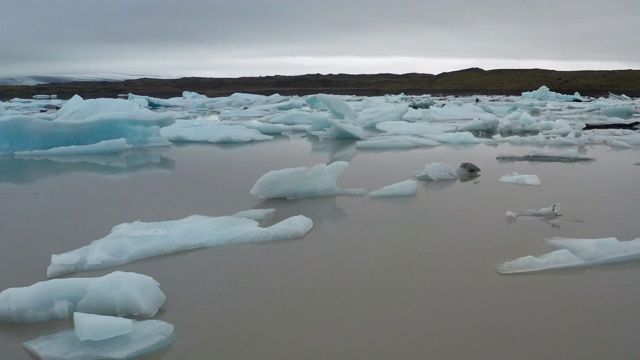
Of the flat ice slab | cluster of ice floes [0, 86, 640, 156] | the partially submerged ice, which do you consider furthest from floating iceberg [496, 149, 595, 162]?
the flat ice slab

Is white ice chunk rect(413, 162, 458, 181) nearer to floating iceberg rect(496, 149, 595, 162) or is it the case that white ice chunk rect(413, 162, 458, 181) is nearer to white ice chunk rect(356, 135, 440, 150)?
floating iceberg rect(496, 149, 595, 162)

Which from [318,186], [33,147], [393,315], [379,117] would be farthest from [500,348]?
[379,117]

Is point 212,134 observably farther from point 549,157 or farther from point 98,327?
point 98,327

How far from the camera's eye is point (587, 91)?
2609 centimetres

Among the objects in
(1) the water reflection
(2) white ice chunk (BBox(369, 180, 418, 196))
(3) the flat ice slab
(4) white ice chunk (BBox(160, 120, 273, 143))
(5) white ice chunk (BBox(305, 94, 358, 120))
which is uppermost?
(5) white ice chunk (BBox(305, 94, 358, 120))

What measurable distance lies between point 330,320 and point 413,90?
31.0 meters

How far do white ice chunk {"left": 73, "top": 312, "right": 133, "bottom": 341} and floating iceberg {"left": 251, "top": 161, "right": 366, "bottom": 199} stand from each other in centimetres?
207

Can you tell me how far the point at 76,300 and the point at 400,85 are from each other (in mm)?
33935

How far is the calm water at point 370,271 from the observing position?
1769 millimetres

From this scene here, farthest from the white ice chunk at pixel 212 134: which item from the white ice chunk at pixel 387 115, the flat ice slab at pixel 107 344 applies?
the flat ice slab at pixel 107 344

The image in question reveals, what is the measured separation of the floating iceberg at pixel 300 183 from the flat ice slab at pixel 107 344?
1958 millimetres

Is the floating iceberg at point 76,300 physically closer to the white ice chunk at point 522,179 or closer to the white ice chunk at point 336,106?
the white ice chunk at point 522,179

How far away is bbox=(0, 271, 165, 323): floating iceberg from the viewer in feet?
6.35

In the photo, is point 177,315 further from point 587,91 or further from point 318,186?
point 587,91
